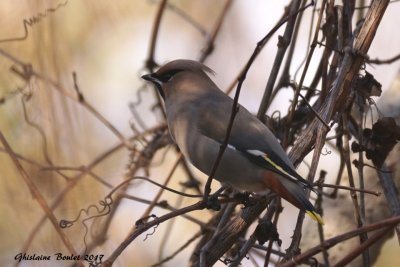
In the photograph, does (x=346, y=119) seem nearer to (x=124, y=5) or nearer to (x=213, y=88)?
(x=213, y=88)

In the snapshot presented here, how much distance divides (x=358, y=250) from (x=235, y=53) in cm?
247

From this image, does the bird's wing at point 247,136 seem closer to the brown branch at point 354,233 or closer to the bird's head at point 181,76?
the bird's head at point 181,76

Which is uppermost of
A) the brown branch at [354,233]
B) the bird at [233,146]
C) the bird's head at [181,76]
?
the bird's head at [181,76]

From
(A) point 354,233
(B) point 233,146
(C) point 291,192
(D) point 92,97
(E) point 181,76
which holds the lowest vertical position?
(A) point 354,233

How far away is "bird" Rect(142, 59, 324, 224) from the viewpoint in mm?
2488

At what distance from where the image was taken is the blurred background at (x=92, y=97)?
2781mm

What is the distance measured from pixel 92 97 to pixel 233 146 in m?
1.96

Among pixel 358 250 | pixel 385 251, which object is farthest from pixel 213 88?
pixel 385 251

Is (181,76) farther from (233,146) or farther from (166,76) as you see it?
(233,146)

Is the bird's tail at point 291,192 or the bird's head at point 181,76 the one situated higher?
the bird's head at point 181,76

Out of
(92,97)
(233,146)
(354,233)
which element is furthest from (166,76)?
(354,233)

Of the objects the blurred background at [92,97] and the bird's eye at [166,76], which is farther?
the bird's eye at [166,76]

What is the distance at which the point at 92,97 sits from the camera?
177 inches

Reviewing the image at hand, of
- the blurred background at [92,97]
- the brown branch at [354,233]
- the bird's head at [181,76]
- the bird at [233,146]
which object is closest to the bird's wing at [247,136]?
the bird at [233,146]
